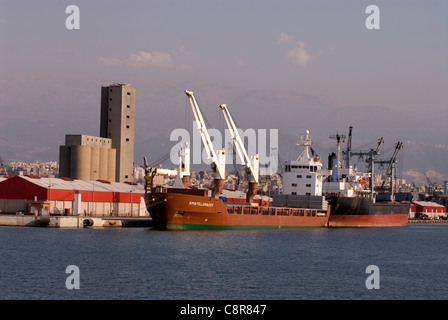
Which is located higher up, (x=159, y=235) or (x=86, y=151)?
(x=86, y=151)

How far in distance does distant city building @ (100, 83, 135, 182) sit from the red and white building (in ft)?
243

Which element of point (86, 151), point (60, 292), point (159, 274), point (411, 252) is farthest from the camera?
point (86, 151)

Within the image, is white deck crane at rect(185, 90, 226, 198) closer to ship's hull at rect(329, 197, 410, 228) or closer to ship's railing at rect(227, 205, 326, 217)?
ship's railing at rect(227, 205, 326, 217)

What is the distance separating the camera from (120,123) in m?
116

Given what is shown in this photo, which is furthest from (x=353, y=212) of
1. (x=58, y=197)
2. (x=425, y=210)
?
(x=425, y=210)

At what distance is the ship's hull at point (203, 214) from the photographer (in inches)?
2335

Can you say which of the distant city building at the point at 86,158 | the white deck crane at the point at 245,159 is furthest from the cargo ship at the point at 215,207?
the distant city building at the point at 86,158

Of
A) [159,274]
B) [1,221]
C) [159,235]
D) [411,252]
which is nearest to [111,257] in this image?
[159,274]

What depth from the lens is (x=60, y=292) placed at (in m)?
29.1

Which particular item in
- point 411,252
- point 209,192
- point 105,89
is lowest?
point 411,252

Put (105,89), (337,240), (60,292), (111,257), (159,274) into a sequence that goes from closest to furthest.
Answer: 1. (60,292)
2. (159,274)
3. (111,257)
4. (337,240)
5. (105,89)

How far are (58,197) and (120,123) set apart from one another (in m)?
42.6

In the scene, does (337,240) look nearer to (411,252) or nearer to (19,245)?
(411,252)

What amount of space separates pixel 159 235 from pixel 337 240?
1601 centimetres
